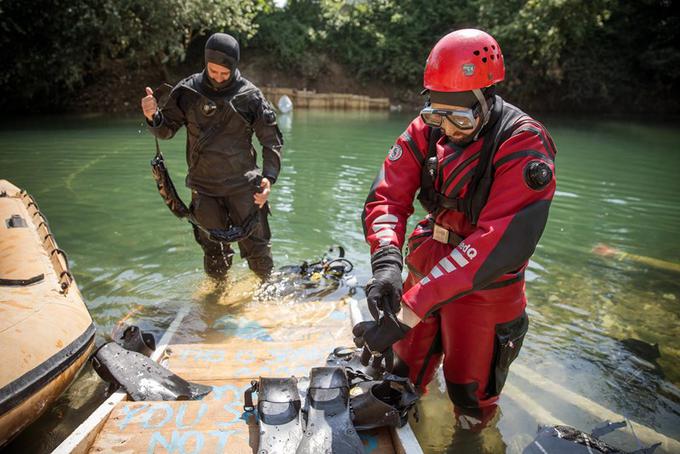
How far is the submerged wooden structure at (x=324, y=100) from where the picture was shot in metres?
23.9

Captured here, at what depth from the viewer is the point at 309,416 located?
2.49 metres

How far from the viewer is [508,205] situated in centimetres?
230

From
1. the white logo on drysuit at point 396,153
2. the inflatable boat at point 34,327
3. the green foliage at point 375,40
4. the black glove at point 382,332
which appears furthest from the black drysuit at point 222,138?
the green foliage at point 375,40

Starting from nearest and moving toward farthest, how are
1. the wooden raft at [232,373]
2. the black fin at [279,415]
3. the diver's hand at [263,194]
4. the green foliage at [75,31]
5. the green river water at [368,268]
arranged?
the black fin at [279,415]
the wooden raft at [232,373]
the green river water at [368,268]
the diver's hand at [263,194]
the green foliage at [75,31]

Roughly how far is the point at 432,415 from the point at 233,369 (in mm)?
1353

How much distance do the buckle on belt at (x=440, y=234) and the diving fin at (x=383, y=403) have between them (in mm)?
748

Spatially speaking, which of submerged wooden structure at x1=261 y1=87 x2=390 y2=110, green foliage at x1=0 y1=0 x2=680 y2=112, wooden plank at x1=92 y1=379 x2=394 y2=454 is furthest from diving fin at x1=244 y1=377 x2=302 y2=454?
submerged wooden structure at x1=261 y1=87 x2=390 y2=110

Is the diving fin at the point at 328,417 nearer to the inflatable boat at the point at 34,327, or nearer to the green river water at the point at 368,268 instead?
the green river water at the point at 368,268

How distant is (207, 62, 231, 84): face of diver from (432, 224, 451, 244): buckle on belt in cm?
233

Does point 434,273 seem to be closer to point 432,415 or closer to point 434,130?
point 434,130

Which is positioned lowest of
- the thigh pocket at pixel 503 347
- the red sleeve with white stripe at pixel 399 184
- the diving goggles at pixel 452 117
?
the thigh pocket at pixel 503 347

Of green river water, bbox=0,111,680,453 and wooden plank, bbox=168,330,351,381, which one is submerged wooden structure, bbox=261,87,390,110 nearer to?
green river water, bbox=0,111,680,453

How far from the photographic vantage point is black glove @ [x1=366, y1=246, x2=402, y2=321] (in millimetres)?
2436

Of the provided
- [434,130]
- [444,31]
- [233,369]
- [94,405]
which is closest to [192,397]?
[233,369]
